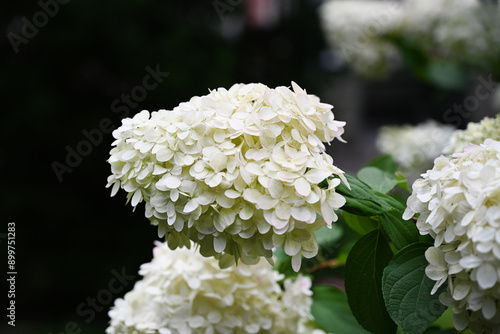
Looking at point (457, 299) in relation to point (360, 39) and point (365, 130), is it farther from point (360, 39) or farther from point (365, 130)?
point (365, 130)

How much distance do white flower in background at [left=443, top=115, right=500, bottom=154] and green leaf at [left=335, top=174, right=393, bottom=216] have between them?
7.3 inches

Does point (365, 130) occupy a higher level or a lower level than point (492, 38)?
lower

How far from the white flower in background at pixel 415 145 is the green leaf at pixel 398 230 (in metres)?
0.80

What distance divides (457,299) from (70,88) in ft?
8.49

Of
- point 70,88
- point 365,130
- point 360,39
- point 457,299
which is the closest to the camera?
point 457,299

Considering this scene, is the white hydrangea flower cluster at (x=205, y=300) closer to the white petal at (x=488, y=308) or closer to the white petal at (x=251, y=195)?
the white petal at (x=251, y=195)

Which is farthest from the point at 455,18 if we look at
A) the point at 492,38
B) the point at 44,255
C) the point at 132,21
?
the point at 44,255

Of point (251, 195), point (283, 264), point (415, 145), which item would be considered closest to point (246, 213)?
point (251, 195)

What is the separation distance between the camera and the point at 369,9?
2203 mm

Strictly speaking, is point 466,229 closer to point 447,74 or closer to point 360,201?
point 360,201

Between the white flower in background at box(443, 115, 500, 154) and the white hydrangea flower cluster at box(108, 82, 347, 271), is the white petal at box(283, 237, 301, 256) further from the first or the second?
the white flower in background at box(443, 115, 500, 154)

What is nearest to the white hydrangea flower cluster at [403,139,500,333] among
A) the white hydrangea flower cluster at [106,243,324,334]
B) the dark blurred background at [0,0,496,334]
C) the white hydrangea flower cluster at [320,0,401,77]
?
the white hydrangea flower cluster at [106,243,324,334]

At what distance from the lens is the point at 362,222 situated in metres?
0.58

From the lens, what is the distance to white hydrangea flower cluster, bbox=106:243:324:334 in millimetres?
609
